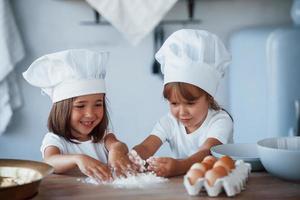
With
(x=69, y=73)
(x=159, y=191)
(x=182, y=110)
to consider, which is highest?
(x=69, y=73)

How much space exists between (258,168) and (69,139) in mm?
527

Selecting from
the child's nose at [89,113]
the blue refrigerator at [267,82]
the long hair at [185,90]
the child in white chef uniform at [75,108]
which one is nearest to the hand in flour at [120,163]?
the child in white chef uniform at [75,108]

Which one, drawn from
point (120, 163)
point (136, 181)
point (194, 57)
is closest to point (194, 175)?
point (136, 181)

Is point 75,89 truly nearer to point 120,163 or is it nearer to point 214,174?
point 120,163

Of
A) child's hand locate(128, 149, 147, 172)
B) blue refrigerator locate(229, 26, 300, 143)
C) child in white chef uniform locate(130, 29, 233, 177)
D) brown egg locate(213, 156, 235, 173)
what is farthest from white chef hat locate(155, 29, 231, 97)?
blue refrigerator locate(229, 26, 300, 143)

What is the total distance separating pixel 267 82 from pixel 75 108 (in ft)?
3.26

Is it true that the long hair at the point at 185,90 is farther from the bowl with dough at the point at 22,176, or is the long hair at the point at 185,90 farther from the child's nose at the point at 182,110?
the bowl with dough at the point at 22,176

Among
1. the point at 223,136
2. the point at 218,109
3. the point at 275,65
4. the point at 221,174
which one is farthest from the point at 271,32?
the point at 221,174

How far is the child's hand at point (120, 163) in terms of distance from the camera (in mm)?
1126

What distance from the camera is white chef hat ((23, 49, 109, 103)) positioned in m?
1.26

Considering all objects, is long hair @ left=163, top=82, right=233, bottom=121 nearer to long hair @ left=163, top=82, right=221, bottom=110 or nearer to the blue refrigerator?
long hair @ left=163, top=82, right=221, bottom=110

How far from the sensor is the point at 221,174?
939 millimetres

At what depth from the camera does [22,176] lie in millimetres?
1000

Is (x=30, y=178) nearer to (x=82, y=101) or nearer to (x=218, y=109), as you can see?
(x=82, y=101)
